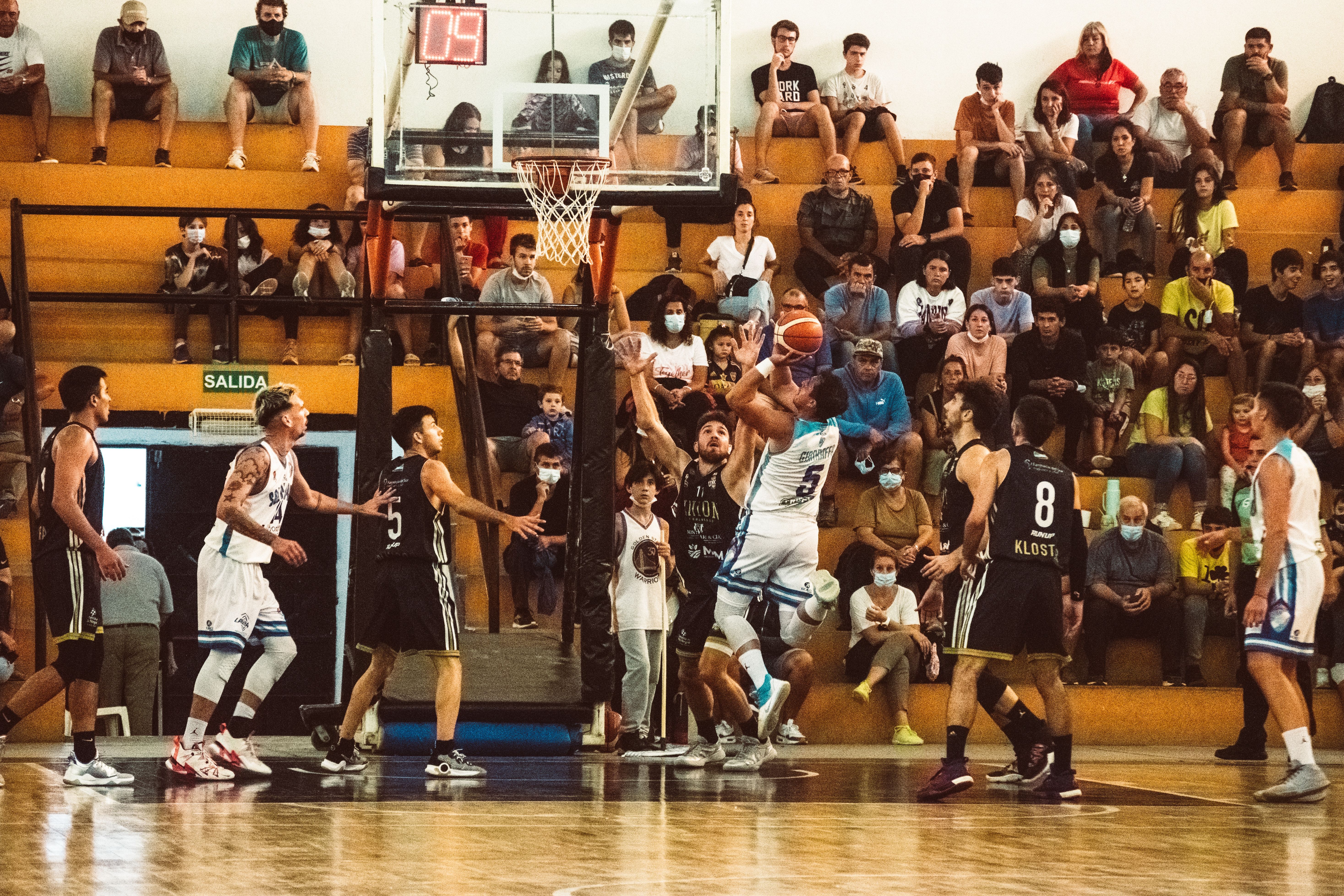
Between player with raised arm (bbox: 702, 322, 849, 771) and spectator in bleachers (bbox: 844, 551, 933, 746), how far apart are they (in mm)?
2831

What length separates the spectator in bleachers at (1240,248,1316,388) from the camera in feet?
49.2

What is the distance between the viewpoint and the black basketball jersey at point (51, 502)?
836 centimetres

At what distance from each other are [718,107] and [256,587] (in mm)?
3761

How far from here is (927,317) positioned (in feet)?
48.3

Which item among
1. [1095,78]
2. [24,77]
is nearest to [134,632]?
[24,77]

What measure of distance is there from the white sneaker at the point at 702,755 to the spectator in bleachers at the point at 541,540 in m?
2.46

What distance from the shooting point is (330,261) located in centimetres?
1417

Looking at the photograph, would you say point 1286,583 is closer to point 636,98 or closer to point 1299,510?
point 1299,510

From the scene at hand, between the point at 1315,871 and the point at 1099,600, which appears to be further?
Answer: the point at 1099,600

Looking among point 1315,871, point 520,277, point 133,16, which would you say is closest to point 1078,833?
point 1315,871

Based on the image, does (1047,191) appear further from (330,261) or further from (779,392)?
(779,392)

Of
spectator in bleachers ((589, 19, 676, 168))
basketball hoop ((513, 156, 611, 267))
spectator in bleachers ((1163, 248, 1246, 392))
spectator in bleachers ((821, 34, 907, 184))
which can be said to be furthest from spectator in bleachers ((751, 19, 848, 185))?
basketball hoop ((513, 156, 611, 267))

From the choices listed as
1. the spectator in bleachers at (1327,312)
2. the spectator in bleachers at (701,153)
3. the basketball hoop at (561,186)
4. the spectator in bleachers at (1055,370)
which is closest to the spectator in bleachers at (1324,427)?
the spectator in bleachers at (1327,312)

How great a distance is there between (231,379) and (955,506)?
6548mm
